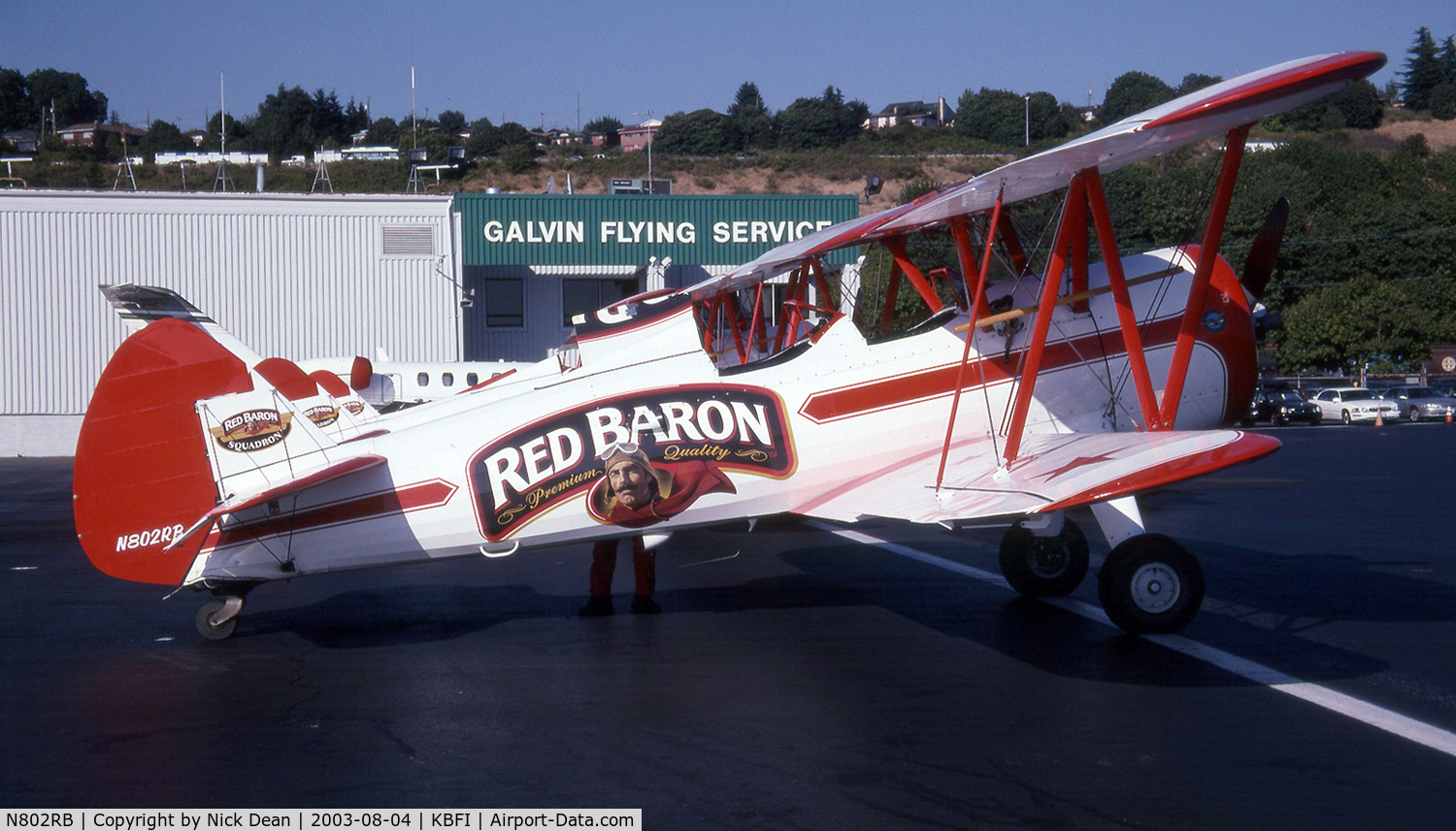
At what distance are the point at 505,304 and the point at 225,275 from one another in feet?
27.8

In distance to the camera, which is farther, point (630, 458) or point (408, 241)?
point (408, 241)

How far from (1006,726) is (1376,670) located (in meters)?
2.72

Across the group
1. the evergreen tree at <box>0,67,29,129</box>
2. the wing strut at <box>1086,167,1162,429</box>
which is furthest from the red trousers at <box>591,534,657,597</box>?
the evergreen tree at <box>0,67,29,129</box>

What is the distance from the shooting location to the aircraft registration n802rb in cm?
823

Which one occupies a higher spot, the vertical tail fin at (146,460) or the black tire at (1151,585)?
the vertical tail fin at (146,460)

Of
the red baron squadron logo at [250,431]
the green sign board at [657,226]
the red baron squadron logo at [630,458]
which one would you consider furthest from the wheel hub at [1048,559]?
the green sign board at [657,226]

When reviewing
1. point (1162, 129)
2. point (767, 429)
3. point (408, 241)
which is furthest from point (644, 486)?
point (408, 241)

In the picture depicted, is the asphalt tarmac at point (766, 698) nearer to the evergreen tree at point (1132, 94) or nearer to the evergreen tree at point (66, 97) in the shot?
the evergreen tree at point (1132, 94)

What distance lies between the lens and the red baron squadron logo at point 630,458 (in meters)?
8.56

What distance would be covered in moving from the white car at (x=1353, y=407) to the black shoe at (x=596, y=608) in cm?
4286

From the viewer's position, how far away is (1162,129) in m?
7.79

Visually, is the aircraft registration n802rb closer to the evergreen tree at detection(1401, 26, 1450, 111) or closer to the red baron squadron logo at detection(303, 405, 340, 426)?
the red baron squadron logo at detection(303, 405, 340, 426)

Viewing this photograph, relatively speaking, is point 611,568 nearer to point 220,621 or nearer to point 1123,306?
point 220,621

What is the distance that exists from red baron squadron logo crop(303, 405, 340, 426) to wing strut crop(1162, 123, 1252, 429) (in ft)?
23.4
